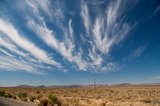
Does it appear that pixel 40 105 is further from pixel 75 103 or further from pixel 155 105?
pixel 155 105

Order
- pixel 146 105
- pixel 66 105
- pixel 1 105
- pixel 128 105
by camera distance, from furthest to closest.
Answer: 1. pixel 66 105
2. pixel 146 105
3. pixel 128 105
4. pixel 1 105

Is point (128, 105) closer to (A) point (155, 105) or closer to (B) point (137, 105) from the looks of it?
(B) point (137, 105)

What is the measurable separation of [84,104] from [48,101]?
219 inches

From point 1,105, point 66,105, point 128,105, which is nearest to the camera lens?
point 1,105

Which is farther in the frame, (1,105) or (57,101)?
(57,101)

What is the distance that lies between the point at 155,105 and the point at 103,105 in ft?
21.7

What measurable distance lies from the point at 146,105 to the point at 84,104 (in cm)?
701

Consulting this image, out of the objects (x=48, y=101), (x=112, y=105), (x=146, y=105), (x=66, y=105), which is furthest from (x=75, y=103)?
(x=146, y=105)

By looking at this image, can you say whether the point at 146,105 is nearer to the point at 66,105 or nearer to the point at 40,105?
the point at 66,105

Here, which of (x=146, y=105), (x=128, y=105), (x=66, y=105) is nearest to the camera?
(x=128, y=105)

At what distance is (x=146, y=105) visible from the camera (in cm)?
2745

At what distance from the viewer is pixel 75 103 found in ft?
95.1

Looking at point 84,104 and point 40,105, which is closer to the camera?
point 84,104

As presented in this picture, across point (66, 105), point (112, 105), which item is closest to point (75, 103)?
point (66, 105)
